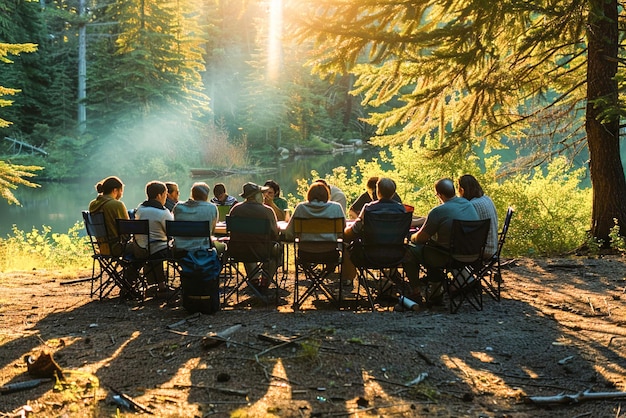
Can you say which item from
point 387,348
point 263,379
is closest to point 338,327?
point 387,348

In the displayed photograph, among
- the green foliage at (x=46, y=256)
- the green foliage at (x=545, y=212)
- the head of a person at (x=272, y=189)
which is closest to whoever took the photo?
the head of a person at (x=272, y=189)

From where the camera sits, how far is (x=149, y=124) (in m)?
30.3

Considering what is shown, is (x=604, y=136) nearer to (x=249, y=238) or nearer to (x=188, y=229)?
(x=249, y=238)

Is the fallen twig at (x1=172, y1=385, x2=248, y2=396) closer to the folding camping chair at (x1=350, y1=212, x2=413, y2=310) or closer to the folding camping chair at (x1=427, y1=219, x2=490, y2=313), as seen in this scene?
the folding camping chair at (x1=350, y1=212, x2=413, y2=310)

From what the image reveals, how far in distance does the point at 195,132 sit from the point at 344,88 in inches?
755

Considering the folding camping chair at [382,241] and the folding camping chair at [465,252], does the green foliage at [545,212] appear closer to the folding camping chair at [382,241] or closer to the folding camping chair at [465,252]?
the folding camping chair at [465,252]

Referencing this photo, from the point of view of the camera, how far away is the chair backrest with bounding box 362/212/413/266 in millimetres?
5555

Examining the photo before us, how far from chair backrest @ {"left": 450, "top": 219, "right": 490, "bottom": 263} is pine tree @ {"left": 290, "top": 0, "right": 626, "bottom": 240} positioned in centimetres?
215

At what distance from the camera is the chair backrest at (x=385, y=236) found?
555 centimetres

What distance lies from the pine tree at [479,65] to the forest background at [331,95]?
0.03 metres

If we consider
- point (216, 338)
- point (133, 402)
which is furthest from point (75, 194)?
point (133, 402)

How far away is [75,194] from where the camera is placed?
24.3m

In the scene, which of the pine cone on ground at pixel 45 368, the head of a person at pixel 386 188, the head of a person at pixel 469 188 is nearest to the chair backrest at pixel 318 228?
the head of a person at pixel 386 188

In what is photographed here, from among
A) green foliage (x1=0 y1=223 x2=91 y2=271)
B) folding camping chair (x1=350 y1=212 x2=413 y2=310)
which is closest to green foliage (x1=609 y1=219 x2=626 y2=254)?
folding camping chair (x1=350 y1=212 x2=413 y2=310)
